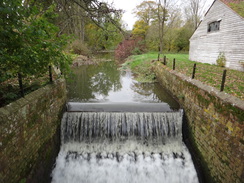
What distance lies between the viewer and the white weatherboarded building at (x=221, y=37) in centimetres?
1282

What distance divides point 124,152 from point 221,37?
14232 mm

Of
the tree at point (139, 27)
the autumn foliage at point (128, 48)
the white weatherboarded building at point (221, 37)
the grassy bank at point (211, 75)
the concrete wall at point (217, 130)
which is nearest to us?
the concrete wall at point (217, 130)

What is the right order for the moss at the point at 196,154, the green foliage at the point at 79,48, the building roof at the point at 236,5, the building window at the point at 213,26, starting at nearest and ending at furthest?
the moss at the point at 196,154, the building roof at the point at 236,5, the building window at the point at 213,26, the green foliage at the point at 79,48

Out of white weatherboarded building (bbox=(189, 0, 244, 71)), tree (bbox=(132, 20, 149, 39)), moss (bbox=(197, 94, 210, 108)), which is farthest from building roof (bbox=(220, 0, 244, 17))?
tree (bbox=(132, 20, 149, 39))

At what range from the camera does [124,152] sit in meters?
6.80

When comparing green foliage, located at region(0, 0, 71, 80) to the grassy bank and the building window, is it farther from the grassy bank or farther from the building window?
the building window

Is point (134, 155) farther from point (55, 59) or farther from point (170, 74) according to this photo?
point (170, 74)

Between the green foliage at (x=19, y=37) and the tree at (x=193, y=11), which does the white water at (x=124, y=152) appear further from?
the tree at (x=193, y=11)

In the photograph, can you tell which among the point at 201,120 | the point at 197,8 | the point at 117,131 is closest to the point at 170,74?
the point at 201,120

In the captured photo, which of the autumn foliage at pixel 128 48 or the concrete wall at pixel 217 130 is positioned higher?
the autumn foliage at pixel 128 48

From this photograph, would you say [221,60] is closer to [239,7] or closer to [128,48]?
[239,7]

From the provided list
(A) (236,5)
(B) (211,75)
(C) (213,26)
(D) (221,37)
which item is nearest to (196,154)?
(B) (211,75)

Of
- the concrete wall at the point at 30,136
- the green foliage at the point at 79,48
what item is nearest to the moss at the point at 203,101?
the concrete wall at the point at 30,136

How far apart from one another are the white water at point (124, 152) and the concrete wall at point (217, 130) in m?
0.79
